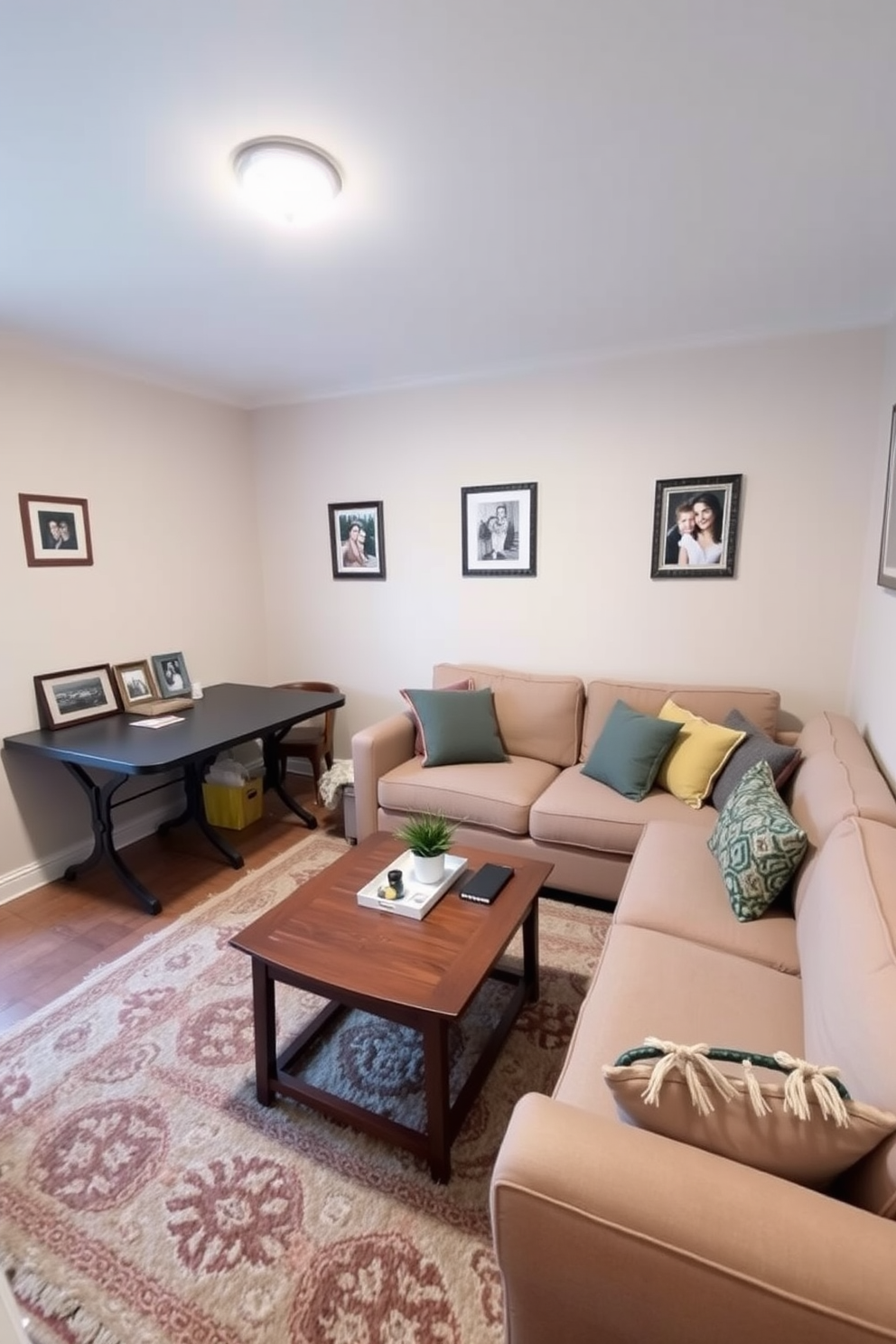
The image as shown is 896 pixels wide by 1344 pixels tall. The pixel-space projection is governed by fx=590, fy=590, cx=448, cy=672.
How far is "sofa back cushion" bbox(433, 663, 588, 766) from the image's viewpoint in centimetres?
306

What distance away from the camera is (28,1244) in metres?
1.33

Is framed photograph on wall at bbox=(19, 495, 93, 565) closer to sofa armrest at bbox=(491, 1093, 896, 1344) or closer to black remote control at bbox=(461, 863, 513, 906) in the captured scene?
black remote control at bbox=(461, 863, 513, 906)

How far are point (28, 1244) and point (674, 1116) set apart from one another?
149 centimetres

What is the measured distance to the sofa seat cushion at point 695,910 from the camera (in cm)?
160

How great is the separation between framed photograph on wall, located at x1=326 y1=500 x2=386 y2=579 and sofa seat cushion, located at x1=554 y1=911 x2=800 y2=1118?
8.86 feet

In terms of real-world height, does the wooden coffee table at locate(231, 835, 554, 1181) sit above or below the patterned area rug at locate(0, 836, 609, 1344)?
above

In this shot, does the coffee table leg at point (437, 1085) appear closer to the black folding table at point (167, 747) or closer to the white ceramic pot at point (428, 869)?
the white ceramic pot at point (428, 869)

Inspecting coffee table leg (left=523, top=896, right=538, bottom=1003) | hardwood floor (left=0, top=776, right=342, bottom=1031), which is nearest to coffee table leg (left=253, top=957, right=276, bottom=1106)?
coffee table leg (left=523, top=896, right=538, bottom=1003)

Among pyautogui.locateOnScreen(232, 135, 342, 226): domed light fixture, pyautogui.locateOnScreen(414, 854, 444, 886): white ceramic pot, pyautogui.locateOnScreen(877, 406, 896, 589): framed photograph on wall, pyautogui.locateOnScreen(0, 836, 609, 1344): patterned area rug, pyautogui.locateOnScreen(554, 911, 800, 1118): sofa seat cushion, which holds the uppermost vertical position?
pyautogui.locateOnScreen(232, 135, 342, 226): domed light fixture

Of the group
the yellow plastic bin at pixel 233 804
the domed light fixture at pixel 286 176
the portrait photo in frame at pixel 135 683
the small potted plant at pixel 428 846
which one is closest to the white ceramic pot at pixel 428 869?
the small potted plant at pixel 428 846

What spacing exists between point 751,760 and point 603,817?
611mm

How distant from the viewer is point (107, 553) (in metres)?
3.06

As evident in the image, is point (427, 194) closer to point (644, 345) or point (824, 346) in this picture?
point (644, 345)

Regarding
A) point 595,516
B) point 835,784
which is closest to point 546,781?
point 835,784
